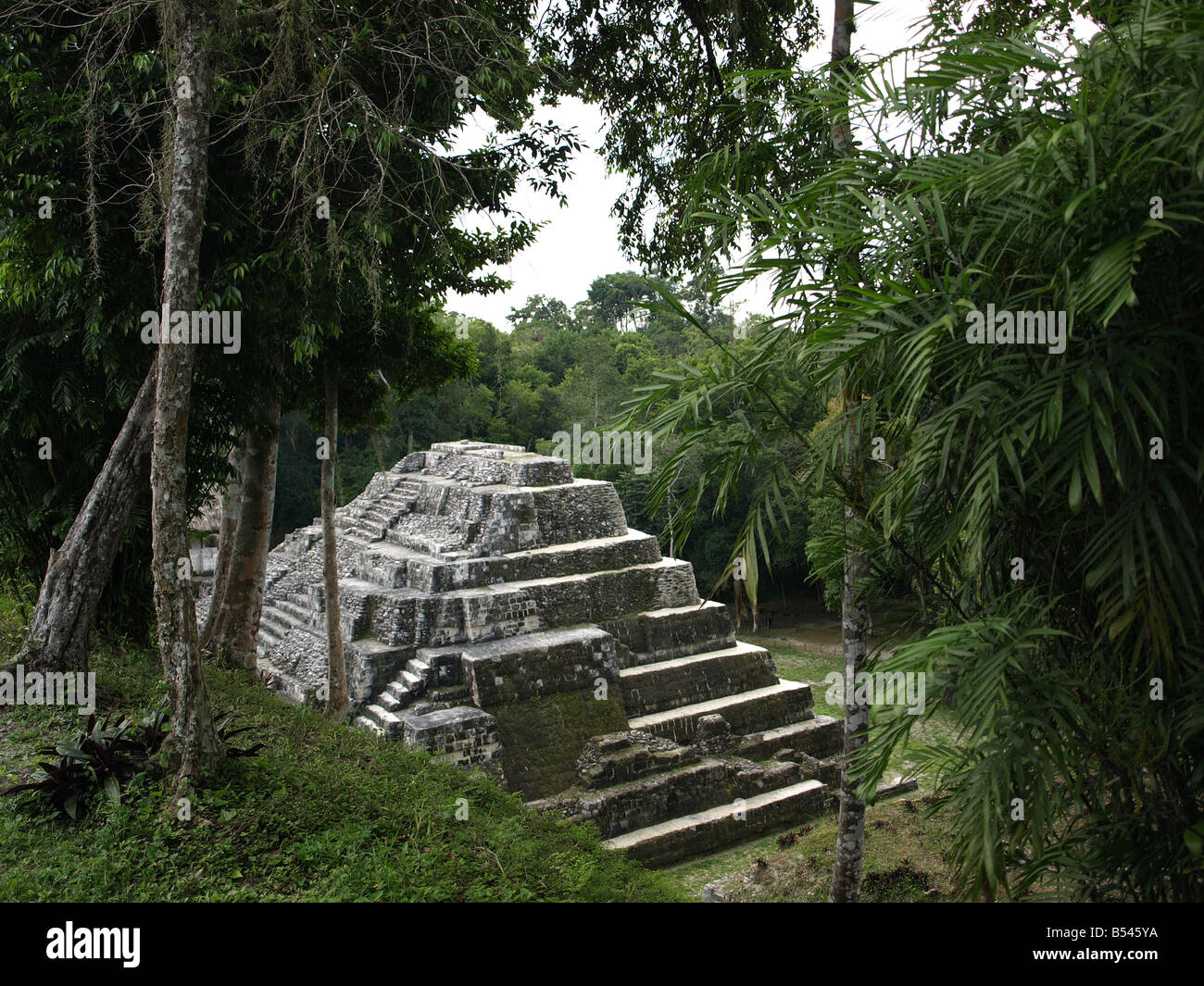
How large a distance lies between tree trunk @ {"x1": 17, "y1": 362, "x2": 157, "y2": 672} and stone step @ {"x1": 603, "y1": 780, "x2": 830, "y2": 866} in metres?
5.08

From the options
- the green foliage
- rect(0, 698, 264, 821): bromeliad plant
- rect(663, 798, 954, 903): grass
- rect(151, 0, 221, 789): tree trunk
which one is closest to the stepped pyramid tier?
rect(663, 798, 954, 903): grass

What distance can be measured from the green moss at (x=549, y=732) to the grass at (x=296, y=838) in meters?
3.44

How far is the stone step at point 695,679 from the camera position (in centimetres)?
1079

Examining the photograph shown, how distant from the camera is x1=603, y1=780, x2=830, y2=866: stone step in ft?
28.5

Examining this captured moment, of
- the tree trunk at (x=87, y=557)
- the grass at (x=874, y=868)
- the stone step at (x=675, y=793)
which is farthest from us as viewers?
the stone step at (x=675, y=793)

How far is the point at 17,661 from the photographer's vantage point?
5.36 metres

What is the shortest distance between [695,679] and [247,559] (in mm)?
5915

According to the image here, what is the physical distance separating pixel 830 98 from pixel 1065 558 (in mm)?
2279

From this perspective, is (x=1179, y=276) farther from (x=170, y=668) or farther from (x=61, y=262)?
(x=61, y=262)

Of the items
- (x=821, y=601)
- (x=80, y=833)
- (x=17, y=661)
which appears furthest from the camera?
(x=821, y=601)

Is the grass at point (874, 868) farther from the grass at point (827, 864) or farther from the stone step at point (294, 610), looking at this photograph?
the stone step at point (294, 610)

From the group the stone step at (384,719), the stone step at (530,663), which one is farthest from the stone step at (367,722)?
the stone step at (530,663)

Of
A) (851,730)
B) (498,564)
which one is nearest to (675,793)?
(498,564)

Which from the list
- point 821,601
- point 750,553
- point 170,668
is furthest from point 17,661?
point 821,601
